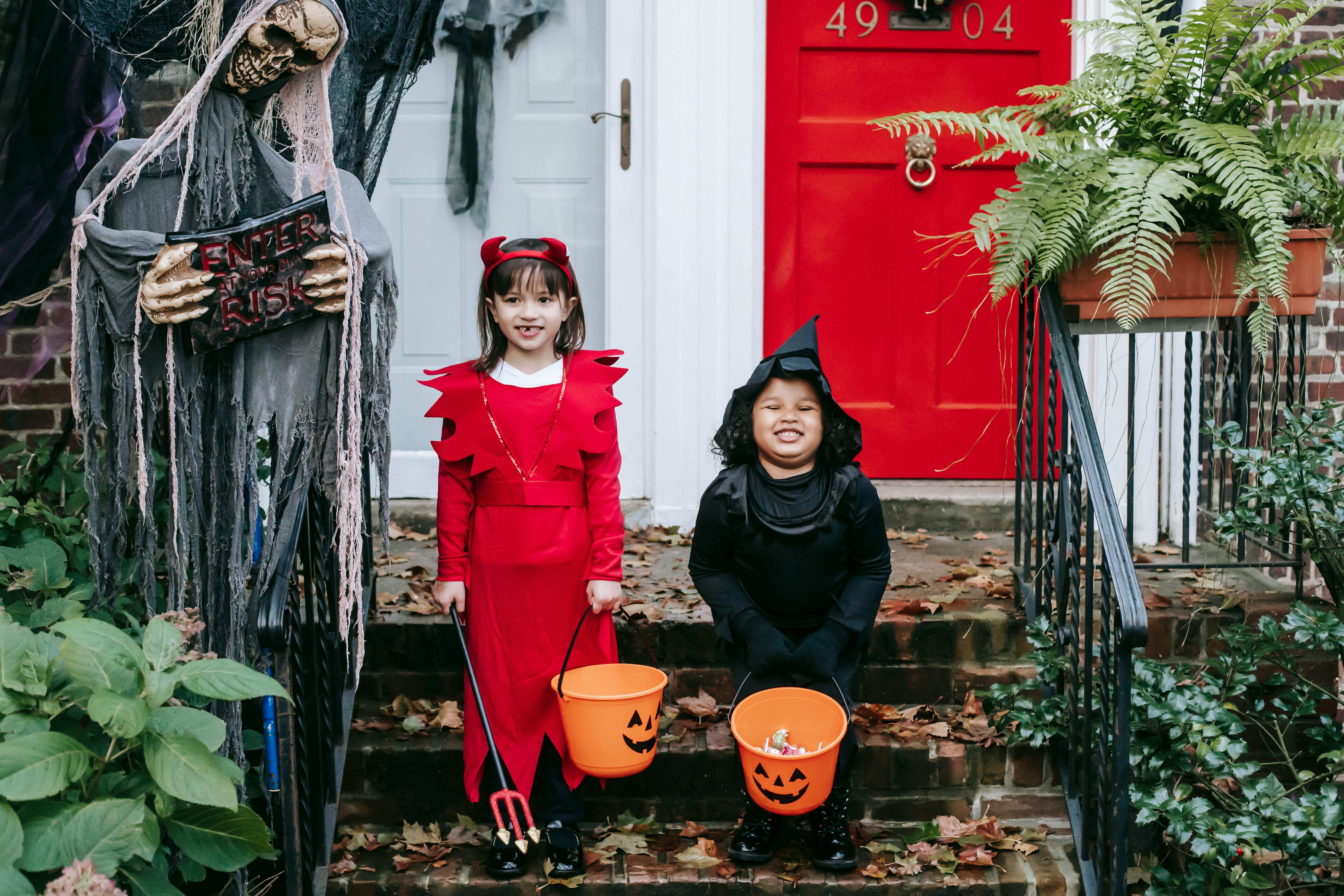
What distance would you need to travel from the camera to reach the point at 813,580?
2705 mm

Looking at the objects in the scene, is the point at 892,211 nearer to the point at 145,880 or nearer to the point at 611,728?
the point at 611,728

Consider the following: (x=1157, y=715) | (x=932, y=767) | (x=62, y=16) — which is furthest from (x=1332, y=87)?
(x=62, y=16)

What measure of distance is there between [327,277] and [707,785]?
5.41ft

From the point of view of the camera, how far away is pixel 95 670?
1983 mm

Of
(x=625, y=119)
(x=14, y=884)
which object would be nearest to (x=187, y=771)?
(x=14, y=884)

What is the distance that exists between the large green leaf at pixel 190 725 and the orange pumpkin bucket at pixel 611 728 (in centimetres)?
78

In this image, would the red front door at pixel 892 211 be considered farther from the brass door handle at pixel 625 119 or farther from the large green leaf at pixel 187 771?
the large green leaf at pixel 187 771

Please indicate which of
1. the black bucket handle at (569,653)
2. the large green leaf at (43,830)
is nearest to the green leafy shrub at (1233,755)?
the black bucket handle at (569,653)

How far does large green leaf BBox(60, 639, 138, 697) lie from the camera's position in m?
1.97

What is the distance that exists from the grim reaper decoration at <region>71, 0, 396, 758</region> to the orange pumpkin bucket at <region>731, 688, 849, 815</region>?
944 millimetres

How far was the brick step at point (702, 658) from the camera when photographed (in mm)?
3273

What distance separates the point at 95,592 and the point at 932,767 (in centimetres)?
214

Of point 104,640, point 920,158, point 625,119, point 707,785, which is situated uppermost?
point 625,119

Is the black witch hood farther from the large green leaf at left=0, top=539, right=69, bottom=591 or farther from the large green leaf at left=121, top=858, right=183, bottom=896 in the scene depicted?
→ the large green leaf at left=0, top=539, right=69, bottom=591
